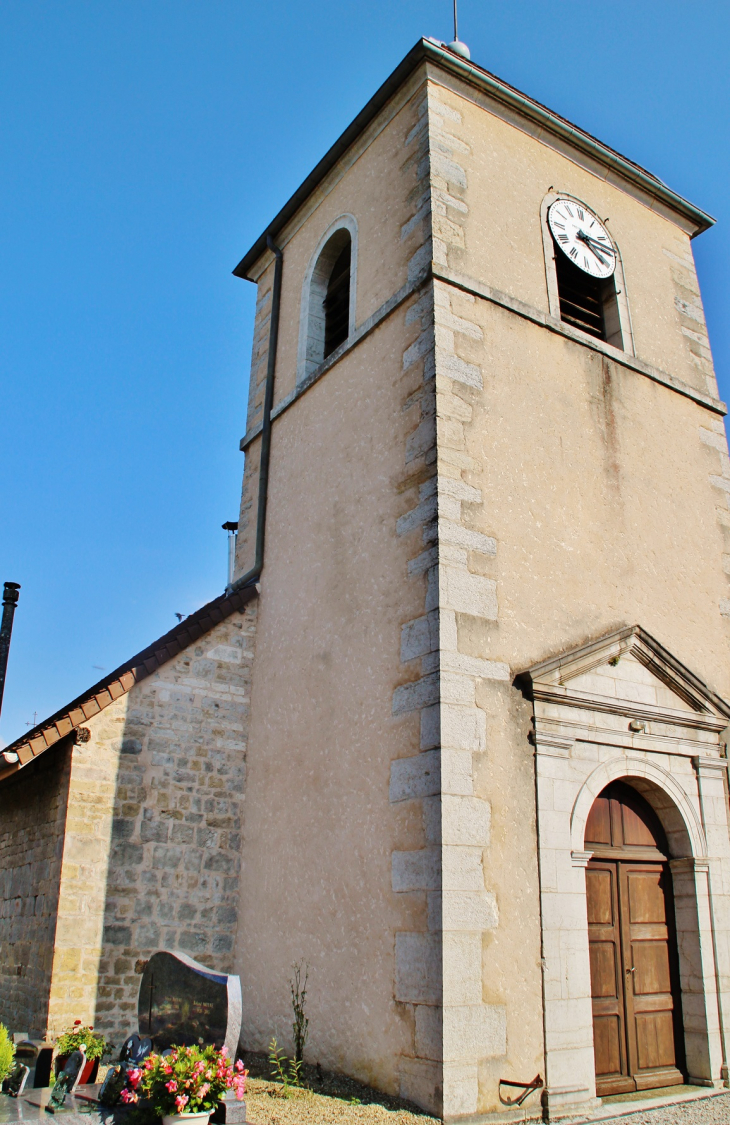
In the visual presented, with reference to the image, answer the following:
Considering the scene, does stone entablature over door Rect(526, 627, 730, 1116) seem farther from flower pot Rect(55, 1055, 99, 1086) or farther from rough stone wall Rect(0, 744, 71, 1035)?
rough stone wall Rect(0, 744, 71, 1035)

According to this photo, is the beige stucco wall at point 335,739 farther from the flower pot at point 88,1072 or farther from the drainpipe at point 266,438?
the flower pot at point 88,1072

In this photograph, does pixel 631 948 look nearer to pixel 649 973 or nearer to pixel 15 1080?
pixel 649 973

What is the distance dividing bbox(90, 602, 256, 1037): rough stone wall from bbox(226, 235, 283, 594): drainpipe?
0.79 m

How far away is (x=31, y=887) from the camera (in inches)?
289

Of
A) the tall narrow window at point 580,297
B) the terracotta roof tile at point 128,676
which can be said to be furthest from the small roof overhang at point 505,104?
the terracotta roof tile at point 128,676

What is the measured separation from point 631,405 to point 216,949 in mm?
6015

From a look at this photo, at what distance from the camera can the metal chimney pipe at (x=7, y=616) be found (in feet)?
35.0

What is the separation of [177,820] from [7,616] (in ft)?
15.8

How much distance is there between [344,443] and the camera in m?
7.78

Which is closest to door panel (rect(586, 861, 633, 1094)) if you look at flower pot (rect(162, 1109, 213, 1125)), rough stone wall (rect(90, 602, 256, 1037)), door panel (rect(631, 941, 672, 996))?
door panel (rect(631, 941, 672, 996))

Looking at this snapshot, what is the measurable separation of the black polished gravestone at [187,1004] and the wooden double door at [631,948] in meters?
2.56

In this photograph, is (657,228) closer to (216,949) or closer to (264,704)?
(264,704)

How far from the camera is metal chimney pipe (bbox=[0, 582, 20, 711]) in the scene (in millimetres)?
10656

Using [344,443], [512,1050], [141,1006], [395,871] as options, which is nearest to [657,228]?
[344,443]
